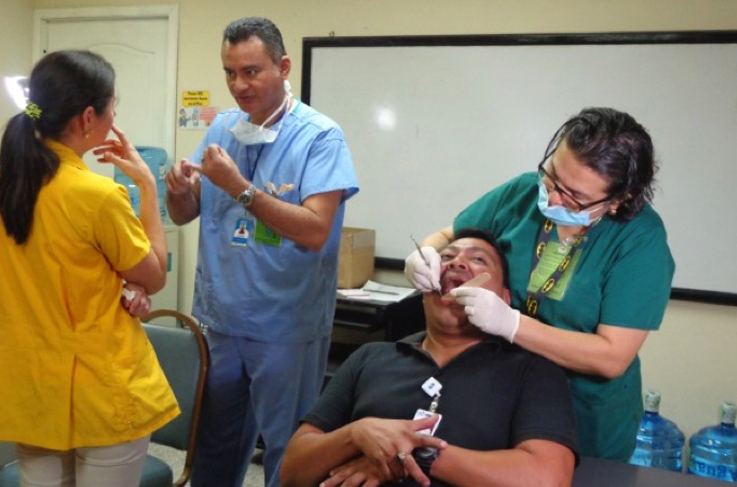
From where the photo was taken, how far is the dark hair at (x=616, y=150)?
1.44 metres

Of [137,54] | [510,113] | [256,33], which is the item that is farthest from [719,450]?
[137,54]

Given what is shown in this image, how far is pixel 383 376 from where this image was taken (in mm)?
1603

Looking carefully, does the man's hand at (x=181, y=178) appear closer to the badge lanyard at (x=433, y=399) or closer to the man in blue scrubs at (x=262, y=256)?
the man in blue scrubs at (x=262, y=256)

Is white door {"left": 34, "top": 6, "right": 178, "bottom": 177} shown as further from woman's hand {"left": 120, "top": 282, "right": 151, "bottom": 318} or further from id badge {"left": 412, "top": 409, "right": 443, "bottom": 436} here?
id badge {"left": 412, "top": 409, "right": 443, "bottom": 436}

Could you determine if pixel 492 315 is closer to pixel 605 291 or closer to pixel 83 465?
pixel 605 291

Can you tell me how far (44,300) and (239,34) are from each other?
941 mm

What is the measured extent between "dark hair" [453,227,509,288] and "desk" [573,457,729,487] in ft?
1.48

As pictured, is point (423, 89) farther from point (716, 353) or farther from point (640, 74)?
point (716, 353)

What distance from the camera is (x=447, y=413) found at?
1.47m

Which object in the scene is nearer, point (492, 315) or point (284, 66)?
point (492, 315)

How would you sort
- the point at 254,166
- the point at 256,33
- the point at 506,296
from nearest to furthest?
the point at 506,296, the point at 256,33, the point at 254,166

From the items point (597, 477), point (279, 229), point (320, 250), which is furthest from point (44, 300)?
point (597, 477)

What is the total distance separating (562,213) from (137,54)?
3332mm

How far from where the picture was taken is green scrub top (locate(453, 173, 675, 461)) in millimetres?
1469
